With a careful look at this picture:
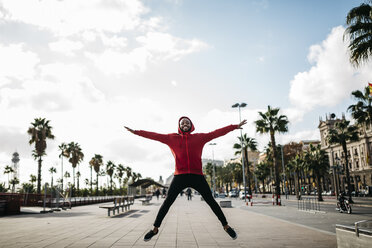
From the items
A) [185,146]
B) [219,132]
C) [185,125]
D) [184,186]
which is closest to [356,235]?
[219,132]

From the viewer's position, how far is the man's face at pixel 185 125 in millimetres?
4852

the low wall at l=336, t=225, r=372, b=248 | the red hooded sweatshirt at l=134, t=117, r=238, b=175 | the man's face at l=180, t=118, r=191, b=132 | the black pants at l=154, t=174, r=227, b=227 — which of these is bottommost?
the low wall at l=336, t=225, r=372, b=248

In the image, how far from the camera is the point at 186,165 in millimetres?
4605

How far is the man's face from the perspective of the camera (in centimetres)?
485

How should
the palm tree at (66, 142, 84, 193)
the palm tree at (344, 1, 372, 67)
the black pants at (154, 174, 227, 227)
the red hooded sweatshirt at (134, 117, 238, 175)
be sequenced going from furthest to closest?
the palm tree at (66, 142, 84, 193)
the palm tree at (344, 1, 372, 67)
the red hooded sweatshirt at (134, 117, 238, 175)
the black pants at (154, 174, 227, 227)

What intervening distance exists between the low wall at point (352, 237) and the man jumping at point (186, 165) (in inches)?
96.0

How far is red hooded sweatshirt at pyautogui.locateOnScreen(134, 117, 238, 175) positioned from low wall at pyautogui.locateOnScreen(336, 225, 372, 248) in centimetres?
322

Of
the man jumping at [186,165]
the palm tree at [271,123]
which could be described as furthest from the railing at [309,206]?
the man jumping at [186,165]

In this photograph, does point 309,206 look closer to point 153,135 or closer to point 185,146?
point 185,146

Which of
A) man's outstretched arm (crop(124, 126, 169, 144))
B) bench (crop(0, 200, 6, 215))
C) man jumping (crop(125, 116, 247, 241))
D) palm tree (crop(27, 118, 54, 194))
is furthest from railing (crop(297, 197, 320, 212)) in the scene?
palm tree (crop(27, 118, 54, 194))

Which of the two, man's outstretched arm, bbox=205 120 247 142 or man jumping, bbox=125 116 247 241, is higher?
man's outstretched arm, bbox=205 120 247 142

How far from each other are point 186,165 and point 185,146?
326mm

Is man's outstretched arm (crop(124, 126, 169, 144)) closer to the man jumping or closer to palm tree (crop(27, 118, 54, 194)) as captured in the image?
the man jumping

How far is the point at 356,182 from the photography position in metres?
67.9
